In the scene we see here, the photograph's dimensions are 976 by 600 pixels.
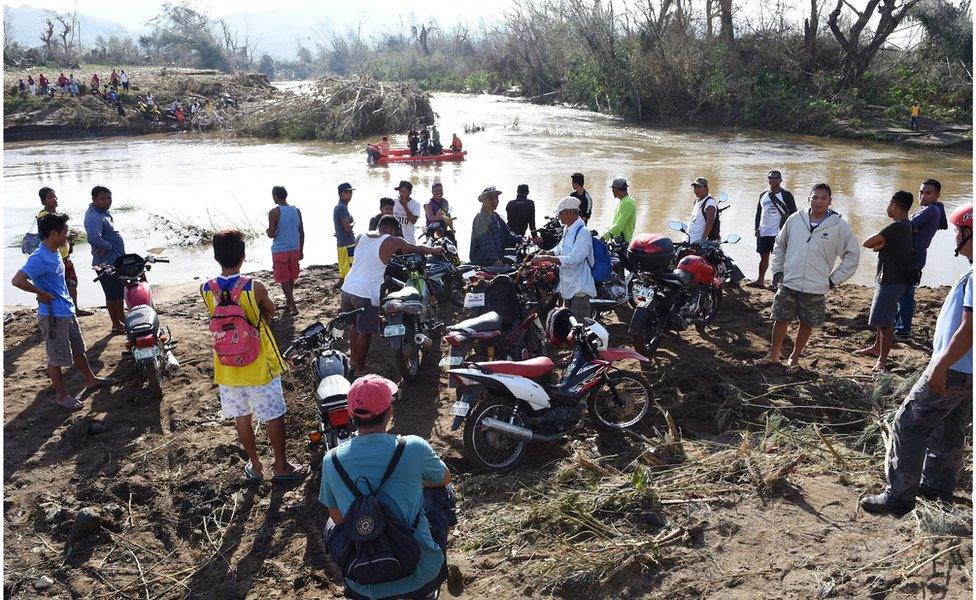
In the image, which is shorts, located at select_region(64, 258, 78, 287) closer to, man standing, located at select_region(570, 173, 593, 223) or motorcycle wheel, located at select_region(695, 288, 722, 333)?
man standing, located at select_region(570, 173, 593, 223)

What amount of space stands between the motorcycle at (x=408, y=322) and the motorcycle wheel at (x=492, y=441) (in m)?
1.42

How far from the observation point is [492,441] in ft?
15.4

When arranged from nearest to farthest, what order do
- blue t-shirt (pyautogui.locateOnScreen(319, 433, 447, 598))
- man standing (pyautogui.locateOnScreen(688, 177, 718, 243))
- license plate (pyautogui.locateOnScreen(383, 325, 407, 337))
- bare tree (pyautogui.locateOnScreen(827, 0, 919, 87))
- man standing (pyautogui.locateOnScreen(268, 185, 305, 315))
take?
1. blue t-shirt (pyautogui.locateOnScreen(319, 433, 447, 598))
2. license plate (pyautogui.locateOnScreen(383, 325, 407, 337))
3. man standing (pyautogui.locateOnScreen(268, 185, 305, 315))
4. man standing (pyautogui.locateOnScreen(688, 177, 718, 243))
5. bare tree (pyautogui.locateOnScreen(827, 0, 919, 87))

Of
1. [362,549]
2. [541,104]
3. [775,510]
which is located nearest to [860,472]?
[775,510]

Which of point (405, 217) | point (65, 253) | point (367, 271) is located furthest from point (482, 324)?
point (65, 253)

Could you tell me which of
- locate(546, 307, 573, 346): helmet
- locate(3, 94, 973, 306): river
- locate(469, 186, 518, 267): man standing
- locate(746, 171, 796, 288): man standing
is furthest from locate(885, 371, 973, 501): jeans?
locate(3, 94, 973, 306): river

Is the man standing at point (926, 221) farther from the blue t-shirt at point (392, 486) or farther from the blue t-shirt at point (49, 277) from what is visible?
the blue t-shirt at point (49, 277)

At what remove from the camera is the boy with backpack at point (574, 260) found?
591 cm

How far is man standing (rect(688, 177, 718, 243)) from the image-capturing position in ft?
26.3

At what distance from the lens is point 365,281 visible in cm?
607

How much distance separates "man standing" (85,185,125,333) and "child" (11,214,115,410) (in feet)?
3.74

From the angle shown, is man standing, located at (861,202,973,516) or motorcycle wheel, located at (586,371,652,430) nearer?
man standing, located at (861,202,973,516)

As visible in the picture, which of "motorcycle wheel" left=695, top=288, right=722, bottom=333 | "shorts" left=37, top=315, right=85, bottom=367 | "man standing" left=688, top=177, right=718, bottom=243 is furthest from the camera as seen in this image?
"man standing" left=688, top=177, right=718, bottom=243

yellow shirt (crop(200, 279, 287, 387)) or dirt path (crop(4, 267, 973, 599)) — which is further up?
yellow shirt (crop(200, 279, 287, 387))
